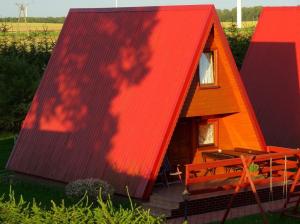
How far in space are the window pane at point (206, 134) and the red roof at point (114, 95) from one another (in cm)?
249

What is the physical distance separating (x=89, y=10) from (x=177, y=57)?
460 centimetres

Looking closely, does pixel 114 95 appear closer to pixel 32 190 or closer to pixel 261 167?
pixel 32 190

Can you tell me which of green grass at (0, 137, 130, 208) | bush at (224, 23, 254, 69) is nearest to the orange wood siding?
green grass at (0, 137, 130, 208)

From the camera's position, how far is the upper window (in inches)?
899

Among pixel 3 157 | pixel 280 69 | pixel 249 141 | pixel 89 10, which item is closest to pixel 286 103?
pixel 280 69

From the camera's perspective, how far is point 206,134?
75.4ft

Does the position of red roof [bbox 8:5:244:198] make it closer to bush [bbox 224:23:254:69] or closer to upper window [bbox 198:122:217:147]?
upper window [bbox 198:122:217:147]

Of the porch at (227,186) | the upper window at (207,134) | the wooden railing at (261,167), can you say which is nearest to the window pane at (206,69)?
the upper window at (207,134)

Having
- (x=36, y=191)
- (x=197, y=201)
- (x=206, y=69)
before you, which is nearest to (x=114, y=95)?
(x=206, y=69)

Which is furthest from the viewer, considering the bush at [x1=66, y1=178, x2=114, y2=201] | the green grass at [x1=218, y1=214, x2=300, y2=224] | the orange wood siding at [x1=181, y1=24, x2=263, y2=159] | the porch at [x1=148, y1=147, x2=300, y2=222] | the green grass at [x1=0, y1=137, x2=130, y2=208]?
the orange wood siding at [x1=181, y1=24, x2=263, y2=159]

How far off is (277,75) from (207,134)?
5851mm

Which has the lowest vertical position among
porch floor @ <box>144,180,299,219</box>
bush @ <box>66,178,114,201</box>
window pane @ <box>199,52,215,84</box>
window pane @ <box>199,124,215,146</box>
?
porch floor @ <box>144,180,299,219</box>

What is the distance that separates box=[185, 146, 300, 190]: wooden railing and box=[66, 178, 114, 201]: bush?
6.26ft

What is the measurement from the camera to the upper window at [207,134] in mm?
22828
